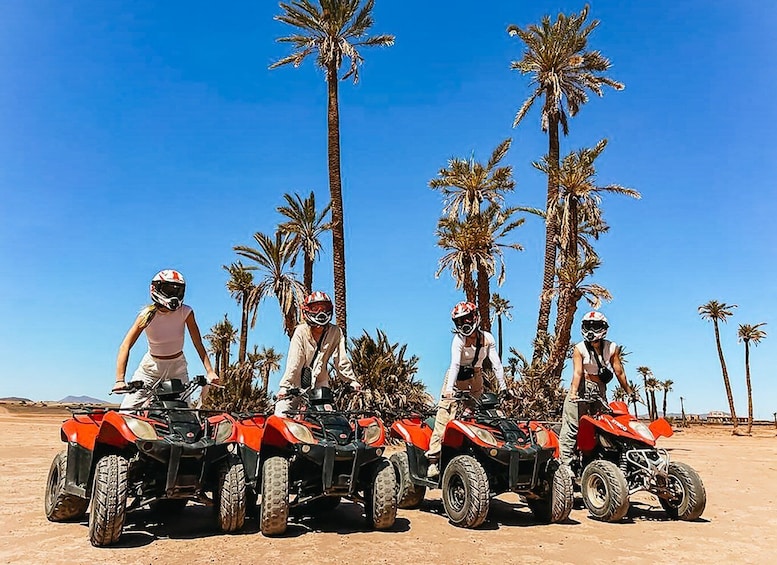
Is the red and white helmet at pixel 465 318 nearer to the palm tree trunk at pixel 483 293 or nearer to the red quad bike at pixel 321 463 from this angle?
the red quad bike at pixel 321 463

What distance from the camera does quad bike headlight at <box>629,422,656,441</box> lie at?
25.6 ft

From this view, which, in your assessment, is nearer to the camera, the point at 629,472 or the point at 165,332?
the point at 165,332

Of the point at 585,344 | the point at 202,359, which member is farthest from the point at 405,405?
the point at 202,359

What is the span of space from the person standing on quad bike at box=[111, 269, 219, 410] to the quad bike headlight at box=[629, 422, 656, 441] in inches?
189

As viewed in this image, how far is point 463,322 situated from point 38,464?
31.5 feet

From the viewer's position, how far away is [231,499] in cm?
630

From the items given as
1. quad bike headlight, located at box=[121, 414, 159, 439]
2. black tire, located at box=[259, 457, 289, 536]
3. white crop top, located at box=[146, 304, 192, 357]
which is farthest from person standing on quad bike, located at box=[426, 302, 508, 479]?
quad bike headlight, located at box=[121, 414, 159, 439]

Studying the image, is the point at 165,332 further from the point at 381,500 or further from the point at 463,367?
the point at 463,367

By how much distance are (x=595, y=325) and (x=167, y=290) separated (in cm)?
533

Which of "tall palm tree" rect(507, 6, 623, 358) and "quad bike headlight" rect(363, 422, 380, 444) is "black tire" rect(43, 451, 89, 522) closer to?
"quad bike headlight" rect(363, 422, 380, 444)

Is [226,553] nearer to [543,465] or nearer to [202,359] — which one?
[202,359]

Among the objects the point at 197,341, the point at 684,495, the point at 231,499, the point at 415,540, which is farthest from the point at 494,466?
the point at 197,341

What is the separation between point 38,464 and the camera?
42.9 feet

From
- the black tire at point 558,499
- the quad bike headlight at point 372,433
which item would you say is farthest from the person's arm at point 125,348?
the black tire at point 558,499
